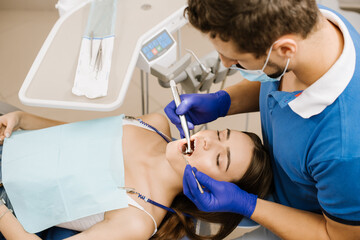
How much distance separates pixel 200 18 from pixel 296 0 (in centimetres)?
26

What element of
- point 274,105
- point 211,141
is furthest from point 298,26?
point 211,141

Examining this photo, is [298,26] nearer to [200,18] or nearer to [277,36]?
[277,36]

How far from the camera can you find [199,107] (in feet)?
5.32

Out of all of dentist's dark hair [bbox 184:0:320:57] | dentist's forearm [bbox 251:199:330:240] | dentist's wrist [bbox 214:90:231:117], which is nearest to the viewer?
dentist's dark hair [bbox 184:0:320:57]

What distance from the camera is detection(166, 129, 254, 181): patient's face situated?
4.84 ft

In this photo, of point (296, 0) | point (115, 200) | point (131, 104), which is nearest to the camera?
point (296, 0)

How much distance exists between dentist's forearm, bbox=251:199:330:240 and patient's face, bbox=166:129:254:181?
20 cm

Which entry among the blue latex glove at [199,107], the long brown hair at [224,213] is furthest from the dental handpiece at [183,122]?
the long brown hair at [224,213]

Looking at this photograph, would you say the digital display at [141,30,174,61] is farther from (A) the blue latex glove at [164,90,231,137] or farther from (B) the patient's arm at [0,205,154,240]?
(B) the patient's arm at [0,205,154,240]

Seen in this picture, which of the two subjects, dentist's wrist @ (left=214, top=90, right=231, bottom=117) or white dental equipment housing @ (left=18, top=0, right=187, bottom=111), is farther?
dentist's wrist @ (left=214, top=90, right=231, bottom=117)

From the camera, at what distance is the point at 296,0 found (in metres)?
0.94

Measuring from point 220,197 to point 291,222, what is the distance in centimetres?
28

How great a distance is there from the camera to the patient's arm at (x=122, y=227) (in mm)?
1352

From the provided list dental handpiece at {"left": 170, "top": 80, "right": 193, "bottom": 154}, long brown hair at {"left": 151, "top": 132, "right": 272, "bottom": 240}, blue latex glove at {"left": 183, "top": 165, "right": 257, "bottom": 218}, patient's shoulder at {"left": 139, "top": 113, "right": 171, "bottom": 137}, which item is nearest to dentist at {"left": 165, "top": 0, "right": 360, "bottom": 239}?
blue latex glove at {"left": 183, "top": 165, "right": 257, "bottom": 218}
